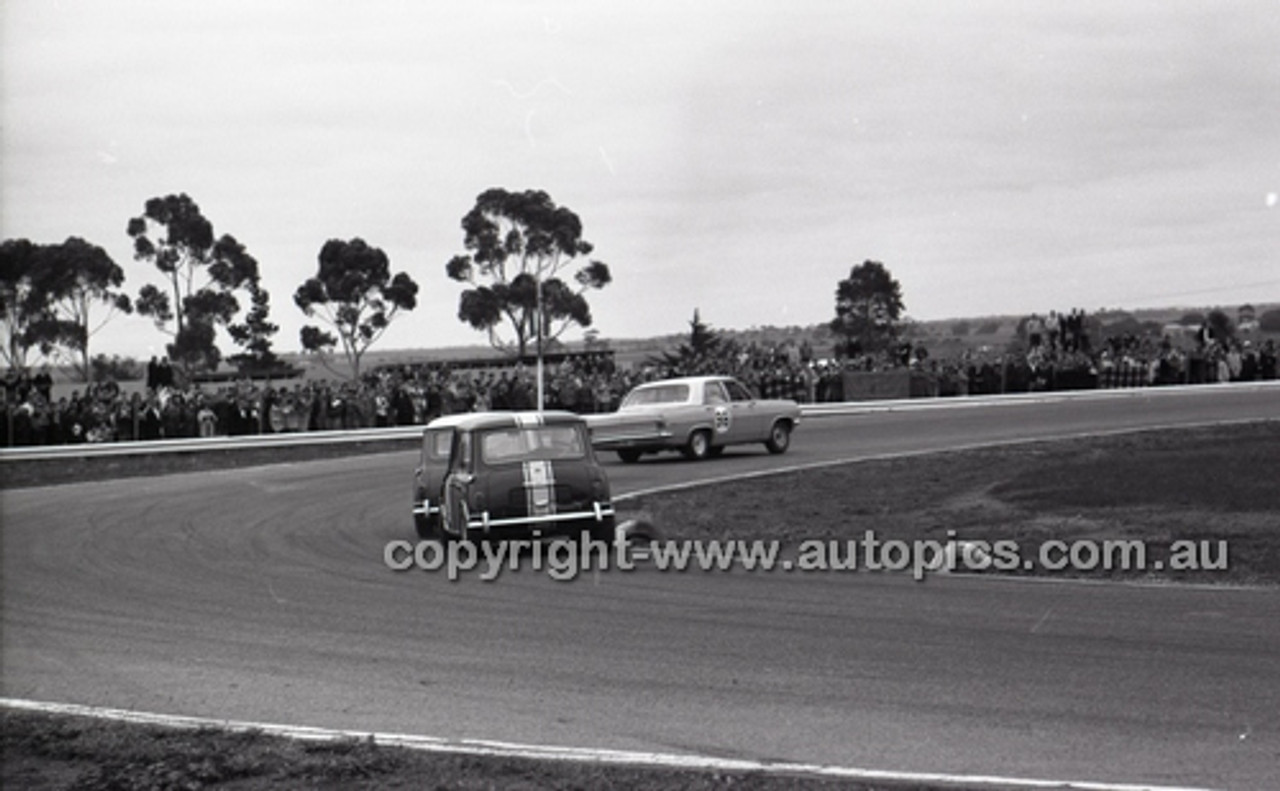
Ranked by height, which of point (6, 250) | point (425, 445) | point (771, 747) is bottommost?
point (771, 747)

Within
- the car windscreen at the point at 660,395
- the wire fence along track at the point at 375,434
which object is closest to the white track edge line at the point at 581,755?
the car windscreen at the point at 660,395

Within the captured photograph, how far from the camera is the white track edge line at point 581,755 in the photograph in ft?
20.0

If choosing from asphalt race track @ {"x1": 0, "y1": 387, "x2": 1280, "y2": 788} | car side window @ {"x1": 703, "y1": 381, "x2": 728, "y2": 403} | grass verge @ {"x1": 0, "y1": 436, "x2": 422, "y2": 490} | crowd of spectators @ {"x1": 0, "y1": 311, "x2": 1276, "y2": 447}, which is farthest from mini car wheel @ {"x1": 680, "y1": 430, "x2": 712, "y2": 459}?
asphalt race track @ {"x1": 0, "y1": 387, "x2": 1280, "y2": 788}

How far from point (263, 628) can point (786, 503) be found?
9159mm

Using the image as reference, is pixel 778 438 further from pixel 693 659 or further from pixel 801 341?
pixel 801 341

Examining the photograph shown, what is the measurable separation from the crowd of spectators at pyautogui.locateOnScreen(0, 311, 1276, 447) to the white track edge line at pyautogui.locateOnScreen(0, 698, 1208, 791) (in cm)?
2501

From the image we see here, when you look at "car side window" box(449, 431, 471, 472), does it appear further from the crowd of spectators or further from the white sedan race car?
the crowd of spectators

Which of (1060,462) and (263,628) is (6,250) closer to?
(1060,462)

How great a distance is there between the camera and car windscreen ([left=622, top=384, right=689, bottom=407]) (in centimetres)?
2550

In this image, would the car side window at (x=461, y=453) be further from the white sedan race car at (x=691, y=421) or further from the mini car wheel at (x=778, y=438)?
the mini car wheel at (x=778, y=438)

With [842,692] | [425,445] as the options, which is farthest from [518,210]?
[842,692]

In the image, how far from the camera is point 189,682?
8.73 meters

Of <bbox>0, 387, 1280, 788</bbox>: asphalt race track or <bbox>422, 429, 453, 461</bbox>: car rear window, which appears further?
<bbox>422, 429, 453, 461</bbox>: car rear window

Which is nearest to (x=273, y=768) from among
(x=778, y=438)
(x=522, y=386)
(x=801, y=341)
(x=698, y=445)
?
(x=698, y=445)
